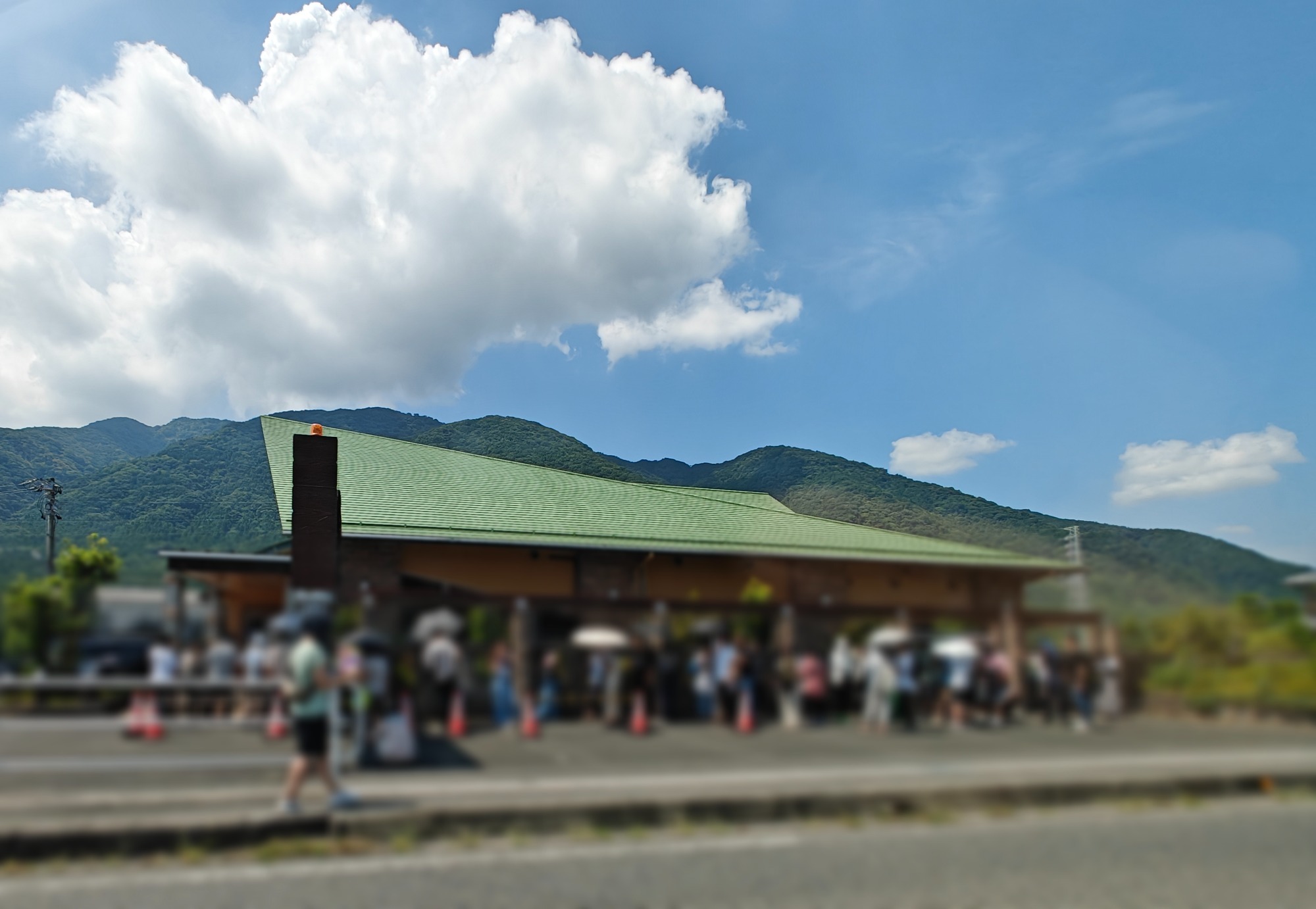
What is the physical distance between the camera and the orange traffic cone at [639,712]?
3154 mm

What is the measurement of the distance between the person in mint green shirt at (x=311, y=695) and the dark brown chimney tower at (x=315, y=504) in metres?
5.48

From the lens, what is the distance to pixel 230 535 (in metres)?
17.2

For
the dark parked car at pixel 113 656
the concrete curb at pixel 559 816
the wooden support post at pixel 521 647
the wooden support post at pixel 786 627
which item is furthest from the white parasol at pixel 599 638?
the dark parked car at pixel 113 656

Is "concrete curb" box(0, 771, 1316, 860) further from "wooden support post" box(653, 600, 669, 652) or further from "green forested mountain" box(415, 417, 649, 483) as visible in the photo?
"green forested mountain" box(415, 417, 649, 483)

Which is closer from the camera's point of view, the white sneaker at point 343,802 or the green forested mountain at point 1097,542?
the green forested mountain at point 1097,542

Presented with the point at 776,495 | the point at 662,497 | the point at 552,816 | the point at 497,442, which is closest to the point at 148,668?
the point at 552,816

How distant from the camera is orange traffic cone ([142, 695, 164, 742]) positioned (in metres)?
3.25

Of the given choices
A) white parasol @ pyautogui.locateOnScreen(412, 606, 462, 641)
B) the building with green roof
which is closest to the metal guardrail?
white parasol @ pyautogui.locateOnScreen(412, 606, 462, 641)

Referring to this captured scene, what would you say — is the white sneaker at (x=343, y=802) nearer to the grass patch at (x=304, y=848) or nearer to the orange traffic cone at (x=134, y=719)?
the grass patch at (x=304, y=848)

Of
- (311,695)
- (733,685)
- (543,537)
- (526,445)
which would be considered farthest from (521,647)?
(526,445)

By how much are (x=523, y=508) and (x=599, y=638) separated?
11.7 metres

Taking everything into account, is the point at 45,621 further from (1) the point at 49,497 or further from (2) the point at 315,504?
(1) the point at 49,497

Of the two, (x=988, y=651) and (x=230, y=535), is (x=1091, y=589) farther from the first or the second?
(x=230, y=535)

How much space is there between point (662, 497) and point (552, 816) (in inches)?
465
